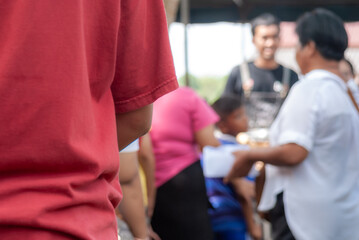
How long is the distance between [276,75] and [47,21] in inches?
161

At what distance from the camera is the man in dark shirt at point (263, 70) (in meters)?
4.71

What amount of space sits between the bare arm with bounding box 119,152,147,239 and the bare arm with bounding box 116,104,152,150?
66 cm

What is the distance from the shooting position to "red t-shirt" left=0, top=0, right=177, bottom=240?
79 cm

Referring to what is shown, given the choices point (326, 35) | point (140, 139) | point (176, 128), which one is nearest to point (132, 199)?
point (140, 139)

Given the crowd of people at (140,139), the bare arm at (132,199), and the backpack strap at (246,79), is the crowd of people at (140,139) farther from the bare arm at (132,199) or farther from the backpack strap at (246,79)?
the backpack strap at (246,79)

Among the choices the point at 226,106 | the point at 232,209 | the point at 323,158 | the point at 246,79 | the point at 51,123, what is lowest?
the point at 232,209

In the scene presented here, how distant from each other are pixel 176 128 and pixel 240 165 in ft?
1.56

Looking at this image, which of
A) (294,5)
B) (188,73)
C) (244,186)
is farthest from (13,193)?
(294,5)

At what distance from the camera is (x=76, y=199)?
818 mm

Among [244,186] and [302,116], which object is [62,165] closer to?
[302,116]

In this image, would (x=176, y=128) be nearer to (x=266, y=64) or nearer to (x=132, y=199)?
(x=132, y=199)

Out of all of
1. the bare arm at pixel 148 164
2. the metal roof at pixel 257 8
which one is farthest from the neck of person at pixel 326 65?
the metal roof at pixel 257 8

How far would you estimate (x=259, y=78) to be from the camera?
4.75 meters

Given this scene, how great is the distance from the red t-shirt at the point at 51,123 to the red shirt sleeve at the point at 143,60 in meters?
0.08
